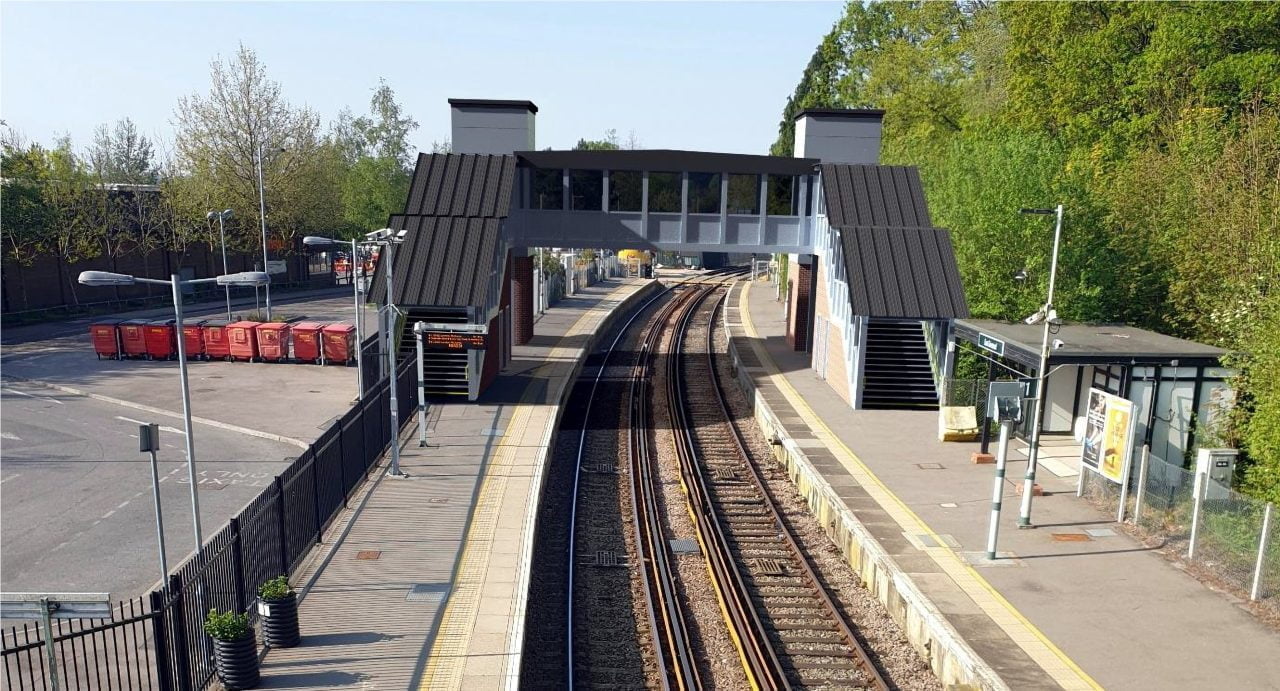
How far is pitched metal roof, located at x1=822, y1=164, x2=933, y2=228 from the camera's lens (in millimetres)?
28859

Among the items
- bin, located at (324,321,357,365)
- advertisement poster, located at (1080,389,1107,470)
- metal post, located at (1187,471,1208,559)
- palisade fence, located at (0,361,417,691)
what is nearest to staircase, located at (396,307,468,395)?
bin, located at (324,321,357,365)

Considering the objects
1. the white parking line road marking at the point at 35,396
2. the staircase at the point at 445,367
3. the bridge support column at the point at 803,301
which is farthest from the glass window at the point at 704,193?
the white parking line road marking at the point at 35,396

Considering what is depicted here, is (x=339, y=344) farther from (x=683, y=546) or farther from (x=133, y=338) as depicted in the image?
(x=683, y=546)

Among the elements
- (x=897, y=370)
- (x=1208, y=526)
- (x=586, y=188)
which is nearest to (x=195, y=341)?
(x=586, y=188)

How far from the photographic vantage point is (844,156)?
110 ft

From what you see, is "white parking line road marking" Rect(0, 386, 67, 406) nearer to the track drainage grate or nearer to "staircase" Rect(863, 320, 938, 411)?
the track drainage grate

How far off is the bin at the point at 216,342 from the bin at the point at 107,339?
3.32m

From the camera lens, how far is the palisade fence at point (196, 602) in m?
10.2

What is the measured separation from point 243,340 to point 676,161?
18929 mm

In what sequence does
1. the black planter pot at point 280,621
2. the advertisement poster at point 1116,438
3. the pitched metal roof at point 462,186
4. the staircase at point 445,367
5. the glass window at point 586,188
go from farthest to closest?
1. the glass window at point 586,188
2. the pitched metal roof at point 462,186
3. the staircase at point 445,367
4. the advertisement poster at point 1116,438
5. the black planter pot at point 280,621

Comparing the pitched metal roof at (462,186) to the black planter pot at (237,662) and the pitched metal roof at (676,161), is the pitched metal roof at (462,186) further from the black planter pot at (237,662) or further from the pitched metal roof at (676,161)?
the black planter pot at (237,662)

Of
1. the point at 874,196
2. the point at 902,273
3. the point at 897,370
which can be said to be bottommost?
the point at 897,370

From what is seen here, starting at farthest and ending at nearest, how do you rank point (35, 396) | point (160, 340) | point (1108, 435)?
point (160, 340) → point (35, 396) → point (1108, 435)

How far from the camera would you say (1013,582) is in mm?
14617
